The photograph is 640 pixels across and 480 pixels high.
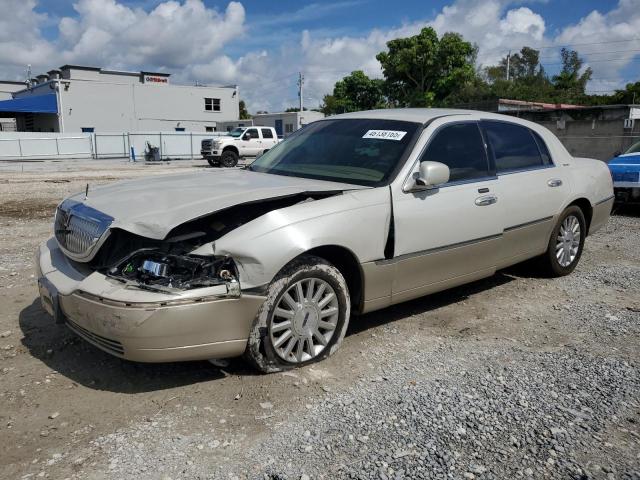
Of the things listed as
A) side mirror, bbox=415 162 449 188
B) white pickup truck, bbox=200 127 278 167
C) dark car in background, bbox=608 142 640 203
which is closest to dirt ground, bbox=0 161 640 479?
side mirror, bbox=415 162 449 188

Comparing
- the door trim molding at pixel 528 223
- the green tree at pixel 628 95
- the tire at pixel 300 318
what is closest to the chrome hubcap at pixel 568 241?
the door trim molding at pixel 528 223

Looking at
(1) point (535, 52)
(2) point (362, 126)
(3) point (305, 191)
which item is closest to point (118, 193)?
(3) point (305, 191)

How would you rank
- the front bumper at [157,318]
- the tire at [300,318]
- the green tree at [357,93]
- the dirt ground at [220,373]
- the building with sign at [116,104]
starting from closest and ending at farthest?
the dirt ground at [220,373] < the front bumper at [157,318] < the tire at [300,318] < the building with sign at [116,104] < the green tree at [357,93]

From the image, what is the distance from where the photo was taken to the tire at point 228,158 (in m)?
26.6

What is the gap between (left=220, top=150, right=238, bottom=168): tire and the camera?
87.2 ft

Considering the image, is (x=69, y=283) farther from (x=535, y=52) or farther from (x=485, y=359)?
(x=535, y=52)

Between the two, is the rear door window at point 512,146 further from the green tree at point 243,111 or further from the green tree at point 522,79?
the green tree at point 243,111

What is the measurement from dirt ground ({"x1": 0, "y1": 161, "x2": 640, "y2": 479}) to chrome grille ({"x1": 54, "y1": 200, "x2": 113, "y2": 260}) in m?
0.75

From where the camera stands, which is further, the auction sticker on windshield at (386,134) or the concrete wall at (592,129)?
the concrete wall at (592,129)

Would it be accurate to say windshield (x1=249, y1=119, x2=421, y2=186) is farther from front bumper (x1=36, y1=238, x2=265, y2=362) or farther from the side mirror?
front bumper (x1=36, y1=238, x2=265, y2=362)

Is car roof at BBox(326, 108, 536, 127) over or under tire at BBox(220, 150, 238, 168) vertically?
over

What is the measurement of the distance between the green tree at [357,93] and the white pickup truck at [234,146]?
2407 centimetres

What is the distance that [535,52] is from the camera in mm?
68125

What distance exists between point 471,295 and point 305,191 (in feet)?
8.10
